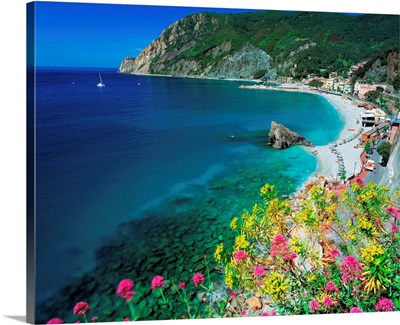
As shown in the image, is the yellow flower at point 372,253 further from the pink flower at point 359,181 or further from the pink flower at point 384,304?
the pink flower at point 359,181

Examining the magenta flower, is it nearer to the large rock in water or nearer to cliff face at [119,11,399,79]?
the large rock in water

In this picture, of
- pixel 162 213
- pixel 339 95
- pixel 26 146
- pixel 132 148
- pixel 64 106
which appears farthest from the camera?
pixel 339 95

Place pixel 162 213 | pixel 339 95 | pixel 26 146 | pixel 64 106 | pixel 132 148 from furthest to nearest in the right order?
pixel 339 95 < pixel 162 213 < pixel 132 148 < pixel 64 106 < pixel 26 146

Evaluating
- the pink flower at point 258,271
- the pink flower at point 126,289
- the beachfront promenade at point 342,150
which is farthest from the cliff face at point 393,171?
the pink flower at point 126,289
